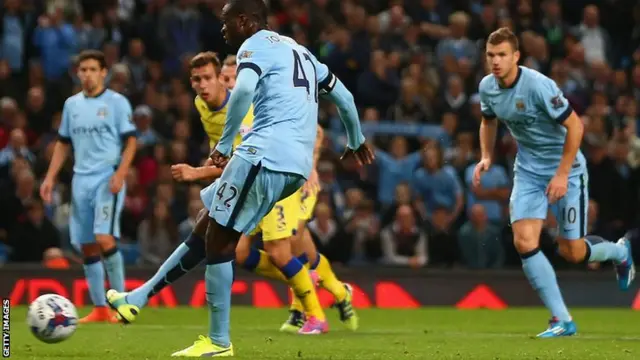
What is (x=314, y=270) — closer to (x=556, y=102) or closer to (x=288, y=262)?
(x=288, y=262)

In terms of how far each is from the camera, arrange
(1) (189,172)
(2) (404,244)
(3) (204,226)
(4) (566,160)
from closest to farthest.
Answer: (1) (189,172) < (3) (204,226) < (4) (566,160) < (2) (404,244)

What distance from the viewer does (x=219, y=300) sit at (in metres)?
9.08

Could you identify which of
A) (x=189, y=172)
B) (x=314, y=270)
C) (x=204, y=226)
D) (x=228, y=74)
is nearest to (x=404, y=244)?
(x=314, y=270)

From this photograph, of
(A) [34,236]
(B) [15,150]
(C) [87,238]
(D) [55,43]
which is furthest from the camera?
(D) [55,43]

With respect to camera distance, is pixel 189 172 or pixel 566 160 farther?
pixel 566 160

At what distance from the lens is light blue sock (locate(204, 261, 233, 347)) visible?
908cm

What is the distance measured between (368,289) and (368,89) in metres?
4.16

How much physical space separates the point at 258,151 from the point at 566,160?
3.24 metres

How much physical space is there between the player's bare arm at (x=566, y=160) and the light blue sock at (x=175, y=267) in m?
2.74

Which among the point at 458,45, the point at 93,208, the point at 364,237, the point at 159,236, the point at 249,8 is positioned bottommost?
the point at 364,237

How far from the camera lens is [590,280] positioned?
54.4 ft

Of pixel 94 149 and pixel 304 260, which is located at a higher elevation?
pixel 94 149

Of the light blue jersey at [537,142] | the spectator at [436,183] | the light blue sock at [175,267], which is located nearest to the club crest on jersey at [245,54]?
the light blue sock at [175,267]

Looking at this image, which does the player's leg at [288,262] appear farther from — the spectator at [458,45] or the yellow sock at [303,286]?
the spectator at [458,45]
